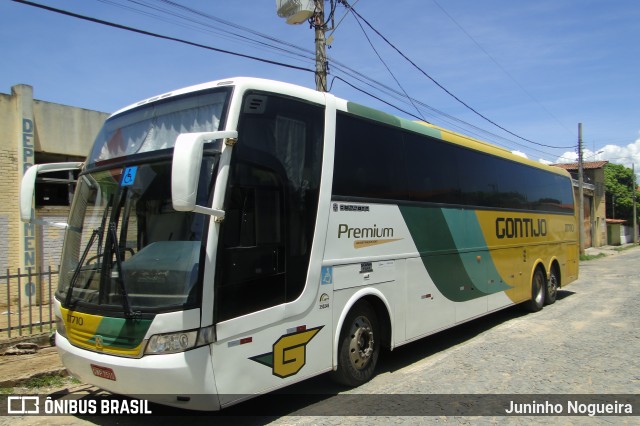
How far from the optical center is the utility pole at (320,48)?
10938mm

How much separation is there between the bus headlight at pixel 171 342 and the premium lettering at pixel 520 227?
7.09 meters

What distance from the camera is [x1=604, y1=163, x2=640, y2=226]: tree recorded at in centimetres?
5112

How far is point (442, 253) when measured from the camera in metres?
7.62

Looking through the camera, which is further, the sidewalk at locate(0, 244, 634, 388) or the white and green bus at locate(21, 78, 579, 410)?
the sidewalk at locate(0, 244, 634, 388)

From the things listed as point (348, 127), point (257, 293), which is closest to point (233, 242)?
point (257, 293)

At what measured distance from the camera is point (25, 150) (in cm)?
1048

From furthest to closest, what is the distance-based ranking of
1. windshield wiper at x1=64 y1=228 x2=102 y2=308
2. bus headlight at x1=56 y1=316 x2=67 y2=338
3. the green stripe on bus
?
1. the green stripe on bus
2. bus headlight at x1=56 y1=316 x2=67 y2=338
3. windshield wiper at x1=64 y1=228 x2=102 y2=308

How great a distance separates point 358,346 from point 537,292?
23.7 feet

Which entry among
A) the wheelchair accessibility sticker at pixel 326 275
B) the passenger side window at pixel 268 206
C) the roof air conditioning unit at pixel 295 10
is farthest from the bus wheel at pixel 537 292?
the roof air conditioning unit at pixel 295 10

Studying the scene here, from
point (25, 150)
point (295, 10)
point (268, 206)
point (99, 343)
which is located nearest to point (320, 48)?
point (295, 10)

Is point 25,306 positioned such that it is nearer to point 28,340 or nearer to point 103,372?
point 28,340

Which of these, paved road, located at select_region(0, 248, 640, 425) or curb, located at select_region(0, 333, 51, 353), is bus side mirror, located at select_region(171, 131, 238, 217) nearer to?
paved road, located at select_region(0, 248, 640, 425)

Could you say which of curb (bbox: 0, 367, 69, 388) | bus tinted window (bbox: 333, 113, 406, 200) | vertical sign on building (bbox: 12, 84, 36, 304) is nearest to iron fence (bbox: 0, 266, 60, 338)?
vertical sign on building (bbox: 12, 84, 36, 304)

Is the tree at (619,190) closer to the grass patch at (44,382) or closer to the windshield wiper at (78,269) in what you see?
the grass patch at (44,382)
